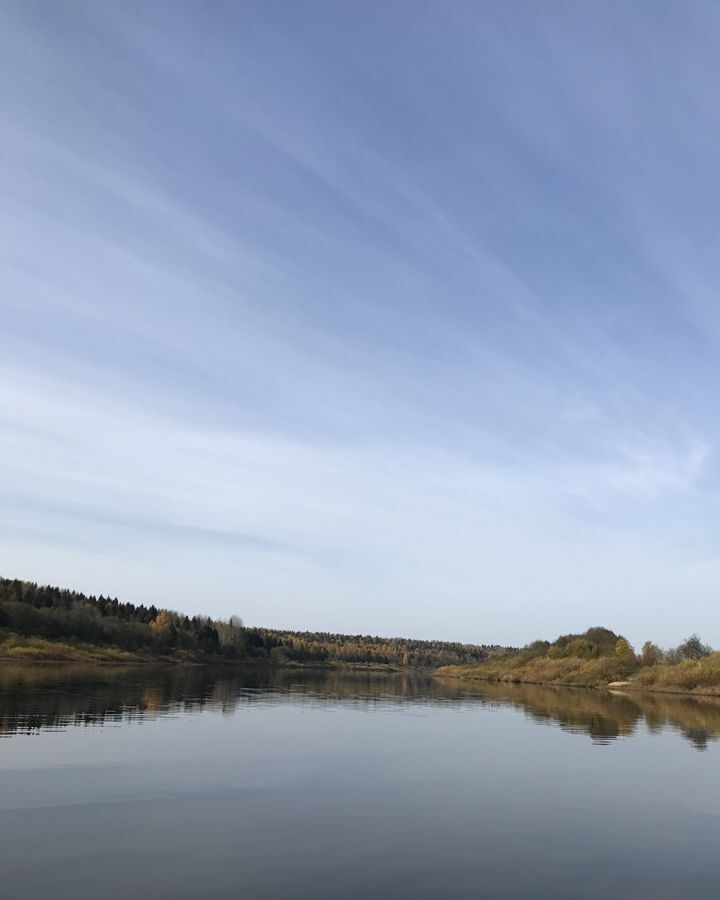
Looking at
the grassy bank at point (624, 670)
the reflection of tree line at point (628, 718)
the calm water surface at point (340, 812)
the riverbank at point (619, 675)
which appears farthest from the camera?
the grassy bank at point (624, 670)

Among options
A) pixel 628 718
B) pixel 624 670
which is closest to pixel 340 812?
pixel 628 718

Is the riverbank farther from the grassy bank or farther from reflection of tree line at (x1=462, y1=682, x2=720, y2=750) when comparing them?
reflection of tree line at (x1=462, y1=682, x2=720, y2=750)

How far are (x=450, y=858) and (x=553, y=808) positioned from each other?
829 centimetres

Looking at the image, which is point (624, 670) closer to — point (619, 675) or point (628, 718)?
point (619, 675)

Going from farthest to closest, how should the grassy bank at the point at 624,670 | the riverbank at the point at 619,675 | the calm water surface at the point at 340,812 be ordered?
the grassy bank at the point at 624,670 < the riverbank at the point at 619,675 < the calm water surface at the point at 340,812

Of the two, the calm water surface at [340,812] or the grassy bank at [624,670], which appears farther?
the grassy bank at [624,670]

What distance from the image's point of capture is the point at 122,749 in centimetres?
3161

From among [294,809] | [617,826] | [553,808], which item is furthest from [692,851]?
[294,809]

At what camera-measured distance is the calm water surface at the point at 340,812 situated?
50.9ft

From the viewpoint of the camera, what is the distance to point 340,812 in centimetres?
2197

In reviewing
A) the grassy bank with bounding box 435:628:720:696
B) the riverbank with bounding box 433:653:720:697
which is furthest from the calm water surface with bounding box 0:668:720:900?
the grassy bank with bounding box 435:628:720:696

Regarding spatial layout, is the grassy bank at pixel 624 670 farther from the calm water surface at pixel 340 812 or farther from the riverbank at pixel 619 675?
the calm water surface at pixel 340 812

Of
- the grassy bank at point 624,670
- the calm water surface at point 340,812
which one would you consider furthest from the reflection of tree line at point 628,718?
the grassy bank at point 624,670

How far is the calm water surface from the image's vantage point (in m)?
15.5
